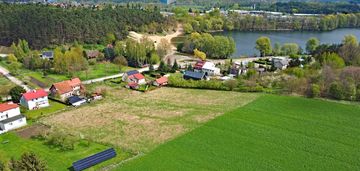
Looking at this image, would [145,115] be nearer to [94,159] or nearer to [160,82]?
[94,159]

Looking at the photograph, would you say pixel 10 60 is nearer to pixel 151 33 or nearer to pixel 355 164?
pixel 151 33

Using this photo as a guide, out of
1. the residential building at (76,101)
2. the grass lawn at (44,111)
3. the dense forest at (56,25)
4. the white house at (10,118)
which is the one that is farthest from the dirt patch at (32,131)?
the dense forest at (56,25)

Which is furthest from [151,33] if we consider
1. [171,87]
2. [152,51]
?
[171,87]

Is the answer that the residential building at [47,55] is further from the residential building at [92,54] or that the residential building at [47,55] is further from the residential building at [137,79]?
the residential building at [137,79]

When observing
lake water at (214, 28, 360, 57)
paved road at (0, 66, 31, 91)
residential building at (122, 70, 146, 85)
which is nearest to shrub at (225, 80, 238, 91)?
residential building at (122, 70, 146, 85)

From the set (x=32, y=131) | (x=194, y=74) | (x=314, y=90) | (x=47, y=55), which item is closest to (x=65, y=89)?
(x=32, y=131)

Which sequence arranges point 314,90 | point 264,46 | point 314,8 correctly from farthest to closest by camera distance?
point 314,8 → point 264,46 → point 314,90
